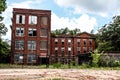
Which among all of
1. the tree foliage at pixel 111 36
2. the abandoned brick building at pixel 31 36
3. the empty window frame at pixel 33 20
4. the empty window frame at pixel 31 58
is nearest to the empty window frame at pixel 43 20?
the abandoned brick building at pixel 31 36

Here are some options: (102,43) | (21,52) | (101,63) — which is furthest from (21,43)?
(101,63)

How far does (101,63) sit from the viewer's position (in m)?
50.8

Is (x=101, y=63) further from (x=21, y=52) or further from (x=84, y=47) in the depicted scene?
(x=84, y=47)

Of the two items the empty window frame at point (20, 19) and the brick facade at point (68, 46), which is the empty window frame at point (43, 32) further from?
the brick facade at point (68, 46)

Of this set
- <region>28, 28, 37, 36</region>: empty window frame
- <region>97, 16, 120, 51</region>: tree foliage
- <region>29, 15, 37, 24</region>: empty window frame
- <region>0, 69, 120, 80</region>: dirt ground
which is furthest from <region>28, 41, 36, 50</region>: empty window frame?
<region>0, 69, 120, 80</region>: dirt ground

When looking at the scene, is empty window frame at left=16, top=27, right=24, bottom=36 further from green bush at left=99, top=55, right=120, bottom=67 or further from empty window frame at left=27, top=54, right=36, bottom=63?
green bush at left=99, top=55, right=120, bottom=67

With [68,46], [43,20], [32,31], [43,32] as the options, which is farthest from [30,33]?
[68,46]

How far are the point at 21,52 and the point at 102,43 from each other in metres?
22.3

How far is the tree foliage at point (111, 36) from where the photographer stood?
78169mm

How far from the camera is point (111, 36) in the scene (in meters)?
78.8

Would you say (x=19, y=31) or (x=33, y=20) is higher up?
(x=33, y=20)

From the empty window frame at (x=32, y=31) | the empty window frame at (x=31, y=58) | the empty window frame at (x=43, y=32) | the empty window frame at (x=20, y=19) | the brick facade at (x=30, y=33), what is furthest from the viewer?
the empty window frame at (x=43, y=32)

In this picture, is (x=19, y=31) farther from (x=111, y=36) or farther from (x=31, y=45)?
(x=111, y=36)

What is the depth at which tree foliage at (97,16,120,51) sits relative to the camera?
256ft
